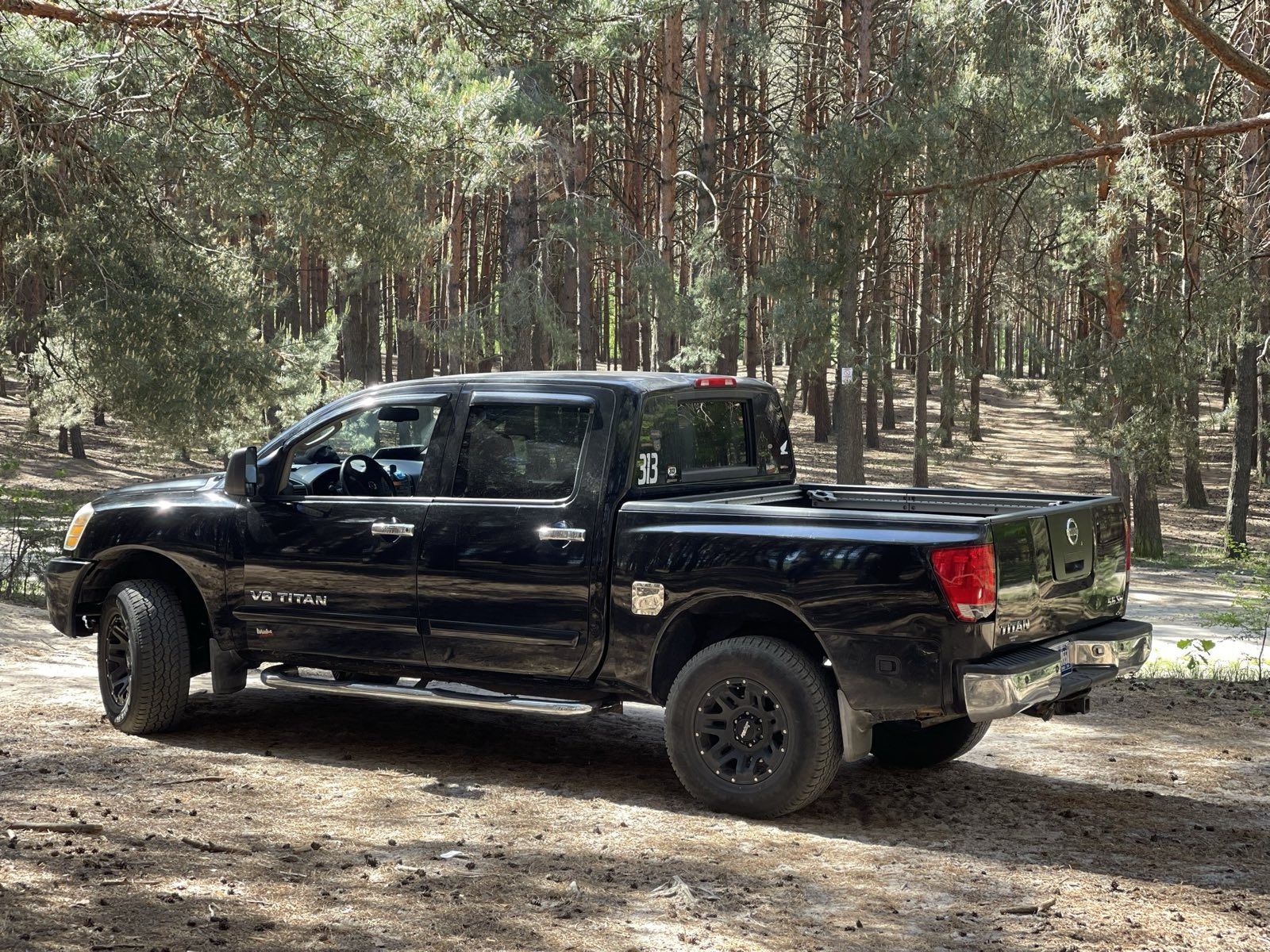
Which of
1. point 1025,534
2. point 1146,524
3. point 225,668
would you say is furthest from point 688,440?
point 1146,524

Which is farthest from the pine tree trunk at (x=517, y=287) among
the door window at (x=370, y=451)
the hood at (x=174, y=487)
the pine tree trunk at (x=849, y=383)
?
the door window at (x=370, y=451)

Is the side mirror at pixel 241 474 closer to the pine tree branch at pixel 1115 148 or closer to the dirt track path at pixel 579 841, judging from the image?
the dirt track path at pixel 579 841

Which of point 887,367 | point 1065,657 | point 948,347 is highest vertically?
point 948,347

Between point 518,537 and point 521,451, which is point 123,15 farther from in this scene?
point 518,537

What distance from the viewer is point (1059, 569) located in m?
6.32

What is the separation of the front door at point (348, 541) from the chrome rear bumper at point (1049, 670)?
2.79m

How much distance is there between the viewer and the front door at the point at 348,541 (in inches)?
280

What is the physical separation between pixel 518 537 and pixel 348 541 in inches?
39.5

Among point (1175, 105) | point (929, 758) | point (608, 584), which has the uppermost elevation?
point (1175, 105)

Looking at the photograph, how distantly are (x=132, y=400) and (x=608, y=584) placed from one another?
10964 mm

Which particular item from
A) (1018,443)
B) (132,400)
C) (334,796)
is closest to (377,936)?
(334,796)

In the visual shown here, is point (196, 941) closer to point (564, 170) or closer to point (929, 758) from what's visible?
point (929, 758)

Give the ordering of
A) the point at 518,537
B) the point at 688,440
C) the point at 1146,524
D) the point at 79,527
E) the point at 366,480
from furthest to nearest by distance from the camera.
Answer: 1. the point at 1146,524
2. the point at 79,527
3. the point at 366,480
4. the point at 688,440
5. the point at 518,537

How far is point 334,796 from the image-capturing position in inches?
258
